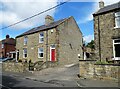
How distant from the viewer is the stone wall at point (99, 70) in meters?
13.2

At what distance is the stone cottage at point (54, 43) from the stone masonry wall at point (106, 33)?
7.95m

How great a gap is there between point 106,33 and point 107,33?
119mm

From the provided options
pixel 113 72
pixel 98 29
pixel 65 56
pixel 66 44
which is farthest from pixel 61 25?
pixel 113 72

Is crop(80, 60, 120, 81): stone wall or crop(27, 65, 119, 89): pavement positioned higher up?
crop(80, 60, 120, 81): stone wall

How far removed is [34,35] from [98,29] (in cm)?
1408

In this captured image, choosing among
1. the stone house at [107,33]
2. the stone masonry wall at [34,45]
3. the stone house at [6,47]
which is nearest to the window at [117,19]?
the stone house at [107,33]

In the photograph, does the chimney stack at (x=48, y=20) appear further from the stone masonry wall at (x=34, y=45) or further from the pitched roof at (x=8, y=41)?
the pitched roof at (x=8, y=41)

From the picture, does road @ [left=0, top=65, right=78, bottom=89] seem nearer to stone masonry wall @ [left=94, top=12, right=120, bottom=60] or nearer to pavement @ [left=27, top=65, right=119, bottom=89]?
pavement @ [left=27, top=65, right=119, bottom=89]

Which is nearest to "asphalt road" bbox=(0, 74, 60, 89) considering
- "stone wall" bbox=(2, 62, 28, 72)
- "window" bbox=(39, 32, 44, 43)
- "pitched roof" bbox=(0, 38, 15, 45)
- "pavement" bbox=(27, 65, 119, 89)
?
"pavement" bbox=(27, 65, 119, 89)

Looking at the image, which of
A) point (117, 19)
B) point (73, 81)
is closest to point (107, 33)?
point (117, 19)

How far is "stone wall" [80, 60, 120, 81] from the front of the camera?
13.2 metres

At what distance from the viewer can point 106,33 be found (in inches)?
766

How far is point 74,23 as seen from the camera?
104 feet

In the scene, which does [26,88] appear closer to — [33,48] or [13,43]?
[33,48]
